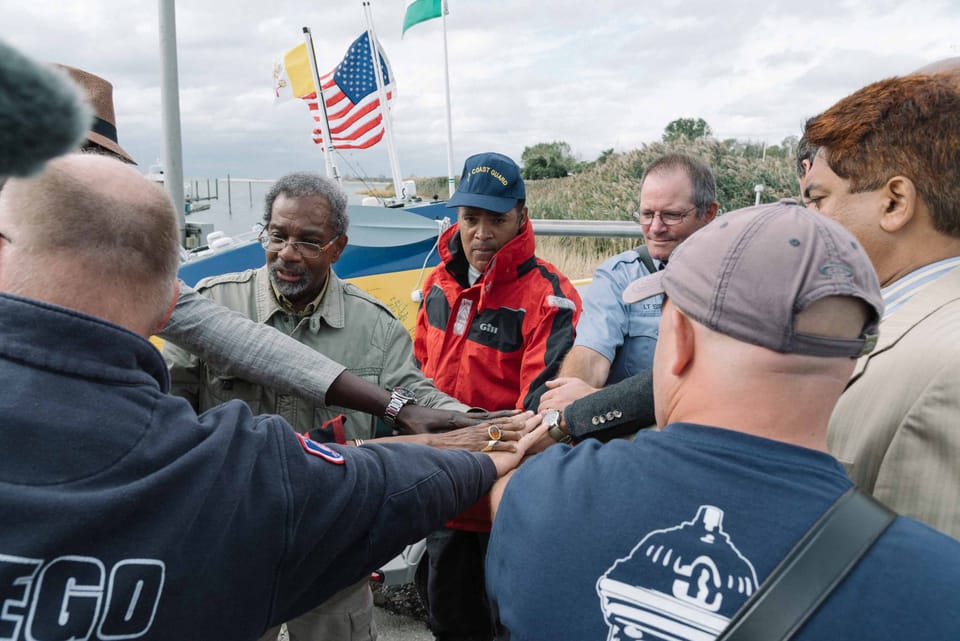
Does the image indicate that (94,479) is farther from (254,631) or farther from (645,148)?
(645,148)

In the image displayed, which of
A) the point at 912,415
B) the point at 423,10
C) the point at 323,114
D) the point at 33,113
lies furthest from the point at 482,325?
the point at 423,10

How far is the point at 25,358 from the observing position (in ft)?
3.81

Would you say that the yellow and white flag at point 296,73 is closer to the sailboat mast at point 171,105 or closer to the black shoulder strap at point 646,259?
the sailboat mast at point 171,105

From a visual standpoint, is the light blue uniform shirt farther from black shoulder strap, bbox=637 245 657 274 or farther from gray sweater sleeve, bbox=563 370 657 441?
gray sweater sleeve, bbox=563 370 657 441

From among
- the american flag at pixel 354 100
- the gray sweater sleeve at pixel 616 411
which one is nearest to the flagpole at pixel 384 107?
the american flag at pixel 354 100

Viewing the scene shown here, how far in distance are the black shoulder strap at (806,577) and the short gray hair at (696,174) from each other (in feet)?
7.97

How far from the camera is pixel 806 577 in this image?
1.03 meters

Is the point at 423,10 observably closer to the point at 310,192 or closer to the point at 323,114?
the point at 323,114

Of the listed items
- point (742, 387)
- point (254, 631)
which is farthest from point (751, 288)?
point (254, 631)

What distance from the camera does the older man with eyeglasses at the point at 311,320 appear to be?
2648mm

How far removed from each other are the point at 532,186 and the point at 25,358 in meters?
20.8

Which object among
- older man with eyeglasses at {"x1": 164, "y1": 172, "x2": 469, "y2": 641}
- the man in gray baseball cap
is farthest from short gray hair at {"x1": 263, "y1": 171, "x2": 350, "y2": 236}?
the man in gray baseball cap

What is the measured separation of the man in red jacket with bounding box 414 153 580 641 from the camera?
10.2ft

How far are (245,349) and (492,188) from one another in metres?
1.64
